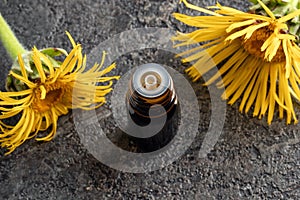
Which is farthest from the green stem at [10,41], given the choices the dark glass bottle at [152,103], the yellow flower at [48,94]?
the dark glass bottle at [152,103]

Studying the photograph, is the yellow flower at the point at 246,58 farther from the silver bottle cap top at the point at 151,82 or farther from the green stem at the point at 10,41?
the green stem at the point at 10,41

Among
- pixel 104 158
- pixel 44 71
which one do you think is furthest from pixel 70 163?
pixel 44 71

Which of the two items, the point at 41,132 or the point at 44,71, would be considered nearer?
the point at 44,71

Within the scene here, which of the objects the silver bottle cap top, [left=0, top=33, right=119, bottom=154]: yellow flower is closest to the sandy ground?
[left=0, top=33, right=119, bottom=154]: yellow flower

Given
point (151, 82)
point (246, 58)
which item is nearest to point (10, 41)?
point (151, 82)

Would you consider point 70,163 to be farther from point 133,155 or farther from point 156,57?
point 156,57

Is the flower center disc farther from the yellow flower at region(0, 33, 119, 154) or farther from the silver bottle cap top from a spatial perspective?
the silver bottle cap top
